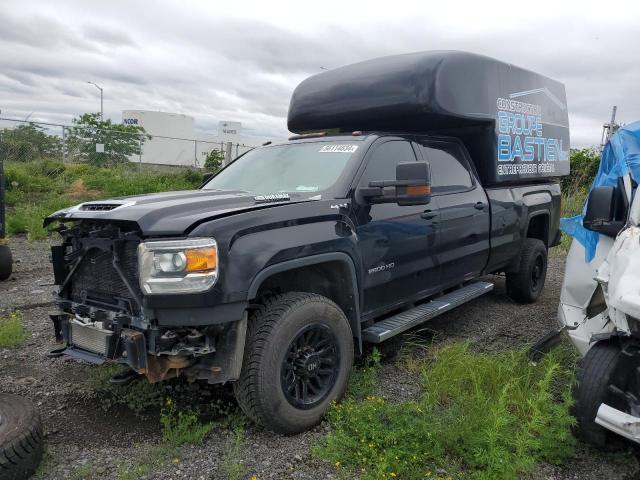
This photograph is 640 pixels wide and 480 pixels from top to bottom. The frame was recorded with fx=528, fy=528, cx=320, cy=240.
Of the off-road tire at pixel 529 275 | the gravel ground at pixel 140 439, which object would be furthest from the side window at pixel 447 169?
the off-road tire at pixel 529 275

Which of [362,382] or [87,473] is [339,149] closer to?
[362,382]

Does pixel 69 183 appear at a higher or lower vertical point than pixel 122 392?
higher

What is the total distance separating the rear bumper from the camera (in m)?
2.57

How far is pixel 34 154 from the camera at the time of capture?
14.5m

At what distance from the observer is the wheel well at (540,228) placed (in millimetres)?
6414

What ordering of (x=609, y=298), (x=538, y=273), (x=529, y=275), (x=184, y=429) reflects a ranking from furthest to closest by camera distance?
(x=538, y=273)
(x=529, y=275)
(x=184, y=429)
(x=609, y=298)

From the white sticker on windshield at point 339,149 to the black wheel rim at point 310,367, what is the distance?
1.41 m

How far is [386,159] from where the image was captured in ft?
13.5

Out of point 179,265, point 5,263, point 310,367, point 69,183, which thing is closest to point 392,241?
point 310,367

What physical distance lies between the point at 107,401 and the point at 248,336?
1.29 metres

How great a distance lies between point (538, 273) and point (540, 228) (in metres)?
0.58

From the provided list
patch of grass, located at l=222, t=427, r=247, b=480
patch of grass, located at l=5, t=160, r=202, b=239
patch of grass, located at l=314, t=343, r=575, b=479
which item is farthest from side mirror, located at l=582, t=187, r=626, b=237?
patch of grass, located at l=5, t=160, r=202, b=239

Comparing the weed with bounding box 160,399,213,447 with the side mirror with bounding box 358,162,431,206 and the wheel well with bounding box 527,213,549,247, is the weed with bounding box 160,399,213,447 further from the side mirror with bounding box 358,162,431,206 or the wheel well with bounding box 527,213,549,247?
the wheel well with bounding box 527,213,549,247

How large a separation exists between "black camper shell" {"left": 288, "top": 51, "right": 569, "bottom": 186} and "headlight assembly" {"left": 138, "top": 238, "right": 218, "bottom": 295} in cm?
275
